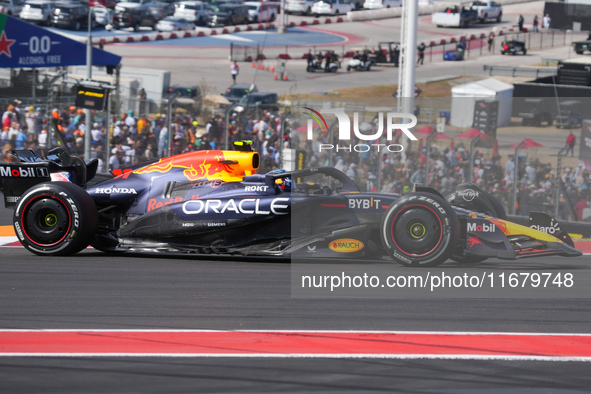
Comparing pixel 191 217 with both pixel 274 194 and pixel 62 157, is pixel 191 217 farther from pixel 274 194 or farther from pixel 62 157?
pixel 62 157

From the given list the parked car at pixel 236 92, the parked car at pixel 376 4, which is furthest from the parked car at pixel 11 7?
the parked car at pixel 376 4

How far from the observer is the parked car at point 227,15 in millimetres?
51500

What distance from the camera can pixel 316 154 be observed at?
513 inches

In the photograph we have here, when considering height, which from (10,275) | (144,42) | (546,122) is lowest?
(10,275)

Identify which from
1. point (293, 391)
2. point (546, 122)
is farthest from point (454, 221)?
point (546, 122)

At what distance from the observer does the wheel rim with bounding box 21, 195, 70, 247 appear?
29.0 ft

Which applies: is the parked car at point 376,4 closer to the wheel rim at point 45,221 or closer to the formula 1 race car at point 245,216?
the formula 1 race car at point 245,216

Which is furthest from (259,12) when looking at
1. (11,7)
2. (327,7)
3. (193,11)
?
(11,7)

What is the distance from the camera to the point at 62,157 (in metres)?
9.61

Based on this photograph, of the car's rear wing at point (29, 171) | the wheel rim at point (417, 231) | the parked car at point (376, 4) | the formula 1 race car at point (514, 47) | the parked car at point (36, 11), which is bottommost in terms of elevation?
the wheel rim at point (417, 231)

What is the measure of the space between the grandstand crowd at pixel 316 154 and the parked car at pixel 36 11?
28.8m

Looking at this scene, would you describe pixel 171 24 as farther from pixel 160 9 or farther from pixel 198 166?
pixel 198 166

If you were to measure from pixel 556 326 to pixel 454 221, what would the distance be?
5.92ft

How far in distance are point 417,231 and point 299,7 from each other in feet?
169
